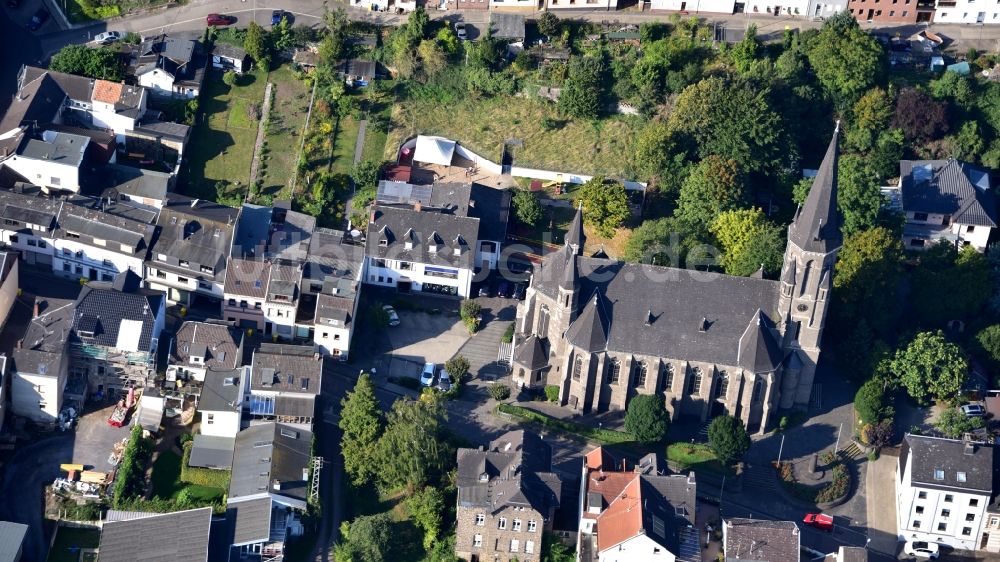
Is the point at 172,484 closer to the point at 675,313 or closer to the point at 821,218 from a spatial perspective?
the point at 675,313

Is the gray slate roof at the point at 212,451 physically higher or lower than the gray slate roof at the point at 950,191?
Result: lower

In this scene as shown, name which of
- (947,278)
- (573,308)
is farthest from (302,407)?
(947,278)

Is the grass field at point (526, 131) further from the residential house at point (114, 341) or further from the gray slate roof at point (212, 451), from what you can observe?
the gray slate roof at point (212, 451)

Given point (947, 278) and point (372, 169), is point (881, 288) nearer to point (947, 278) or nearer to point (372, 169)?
point (947, 278)

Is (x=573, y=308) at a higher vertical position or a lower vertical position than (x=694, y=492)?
higher

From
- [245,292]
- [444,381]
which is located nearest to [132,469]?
[245,292]

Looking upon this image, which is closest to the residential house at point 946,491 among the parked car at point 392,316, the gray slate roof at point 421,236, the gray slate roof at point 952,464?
the gray slate roof at point 952,464

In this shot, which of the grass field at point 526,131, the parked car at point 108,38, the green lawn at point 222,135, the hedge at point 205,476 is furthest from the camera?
the parked car at point 108,38
